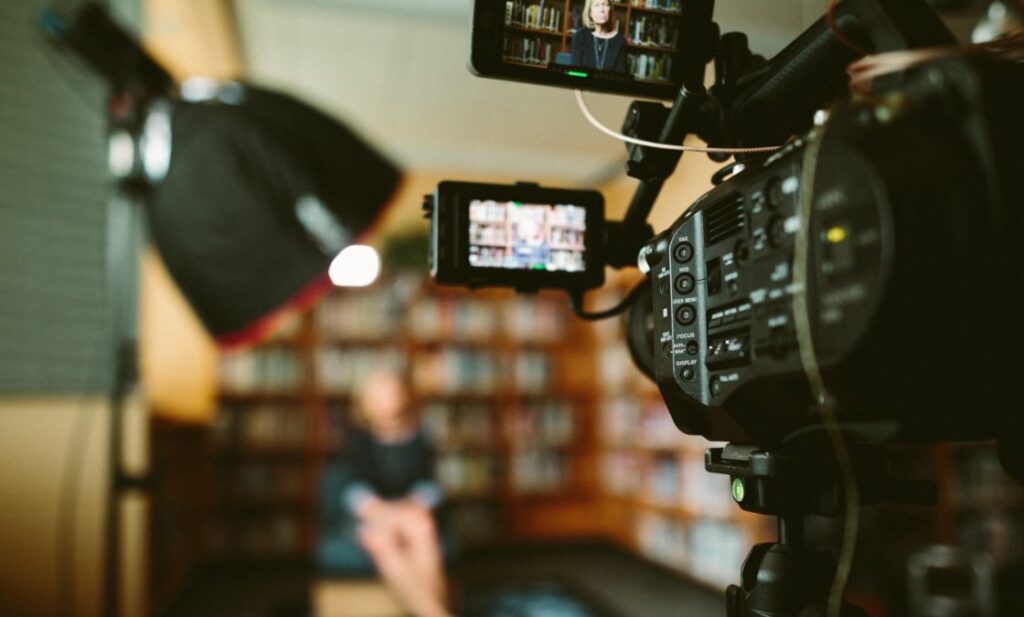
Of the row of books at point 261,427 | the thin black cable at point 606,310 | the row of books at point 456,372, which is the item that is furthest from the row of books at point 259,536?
the thin black cable at point 606,310

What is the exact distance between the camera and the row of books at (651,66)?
0.62 metres

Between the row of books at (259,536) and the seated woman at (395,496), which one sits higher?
the seated woman at (395,496)

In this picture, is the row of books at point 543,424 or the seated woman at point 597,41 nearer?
the seated woman at point 597,41

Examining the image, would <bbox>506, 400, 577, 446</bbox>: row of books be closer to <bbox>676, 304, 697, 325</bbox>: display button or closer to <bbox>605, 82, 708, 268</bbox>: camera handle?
<bbox>605, 82, 708, 268</bbox>: camera handle

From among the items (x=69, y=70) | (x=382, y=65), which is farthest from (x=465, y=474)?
(x=69, y=70)

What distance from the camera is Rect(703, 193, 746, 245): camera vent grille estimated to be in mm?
485

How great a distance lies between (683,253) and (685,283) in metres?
0.03

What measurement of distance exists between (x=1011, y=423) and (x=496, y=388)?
4.13 metres

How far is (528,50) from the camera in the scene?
0.61m

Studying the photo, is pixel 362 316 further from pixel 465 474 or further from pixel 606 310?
pixel 606 310

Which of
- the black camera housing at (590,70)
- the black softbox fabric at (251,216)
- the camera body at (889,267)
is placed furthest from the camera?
the black softbox fabric at (251,216)

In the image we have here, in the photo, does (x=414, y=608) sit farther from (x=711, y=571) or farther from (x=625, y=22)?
(x=625, y=22)

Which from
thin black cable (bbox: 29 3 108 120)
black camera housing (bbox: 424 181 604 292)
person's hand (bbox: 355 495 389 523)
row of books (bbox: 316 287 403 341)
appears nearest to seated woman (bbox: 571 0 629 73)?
black camera housing (bbox: 424 181 604 292)

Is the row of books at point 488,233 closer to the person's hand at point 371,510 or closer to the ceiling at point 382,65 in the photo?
the ceiling at point 382,65
